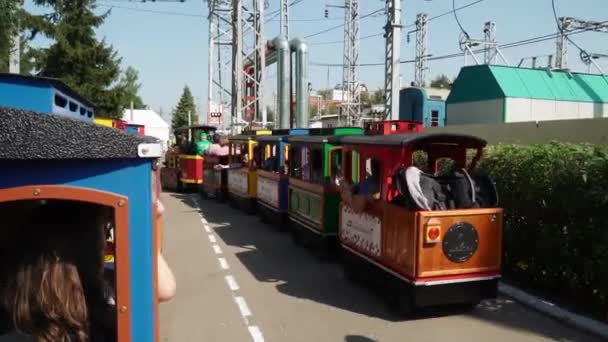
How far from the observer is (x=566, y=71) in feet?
84.2

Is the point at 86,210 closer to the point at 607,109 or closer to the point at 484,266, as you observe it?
the point at 484,266

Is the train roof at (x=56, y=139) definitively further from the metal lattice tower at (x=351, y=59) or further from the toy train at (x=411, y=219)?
the metal lattice tower at (x=351, y=59)

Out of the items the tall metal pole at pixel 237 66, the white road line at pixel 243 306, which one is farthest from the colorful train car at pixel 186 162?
the white road line at pixel 243 306

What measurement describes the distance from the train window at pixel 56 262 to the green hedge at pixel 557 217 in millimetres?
5157

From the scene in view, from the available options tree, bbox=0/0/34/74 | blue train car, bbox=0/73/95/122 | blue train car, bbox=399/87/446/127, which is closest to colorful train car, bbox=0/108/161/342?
blue train car, bbox=0/73/95/122

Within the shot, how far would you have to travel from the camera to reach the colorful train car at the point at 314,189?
9086mm

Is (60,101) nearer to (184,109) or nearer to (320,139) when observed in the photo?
(320,139)

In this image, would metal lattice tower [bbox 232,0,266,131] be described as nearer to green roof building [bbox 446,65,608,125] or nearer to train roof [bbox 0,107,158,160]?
green roof building [bbox 446,65,608,125]

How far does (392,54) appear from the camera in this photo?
1239cm

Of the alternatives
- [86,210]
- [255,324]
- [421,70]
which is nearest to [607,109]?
[421,70]

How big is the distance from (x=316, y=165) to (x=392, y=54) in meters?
4.04

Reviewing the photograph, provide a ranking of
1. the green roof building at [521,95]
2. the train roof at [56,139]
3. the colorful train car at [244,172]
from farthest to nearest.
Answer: the green roof building at [521,95]
the colorful train car at [244,172]
the train roof at [56,139]

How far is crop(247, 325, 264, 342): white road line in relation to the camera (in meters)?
5.72

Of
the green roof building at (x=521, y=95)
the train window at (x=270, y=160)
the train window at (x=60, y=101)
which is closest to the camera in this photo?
the train window at (x=60, y=101)
